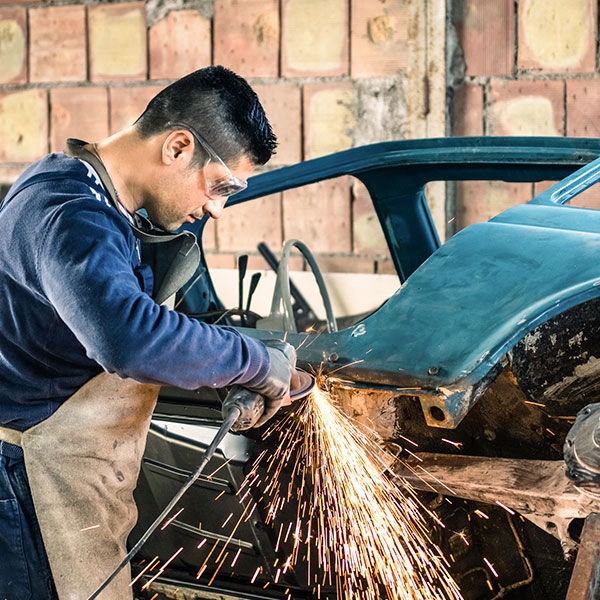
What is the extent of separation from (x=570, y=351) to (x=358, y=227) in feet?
12.7

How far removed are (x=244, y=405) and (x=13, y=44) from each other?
5825mm

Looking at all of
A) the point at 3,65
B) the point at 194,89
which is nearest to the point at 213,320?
the point at 194,89

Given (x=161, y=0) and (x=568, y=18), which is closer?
(x=568, y=18)

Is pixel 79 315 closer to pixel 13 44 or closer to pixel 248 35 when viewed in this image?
pixel 248 35

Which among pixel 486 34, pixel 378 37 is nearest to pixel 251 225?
pixel 378 37

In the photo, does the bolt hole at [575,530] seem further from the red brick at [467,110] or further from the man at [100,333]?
the red brick at [467,110]

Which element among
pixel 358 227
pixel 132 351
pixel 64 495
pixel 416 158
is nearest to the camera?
pixel 132 351

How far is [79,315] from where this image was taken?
1.51 metres

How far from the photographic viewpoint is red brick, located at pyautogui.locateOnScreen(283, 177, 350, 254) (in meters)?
5.86

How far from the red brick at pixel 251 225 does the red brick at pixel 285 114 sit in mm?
338

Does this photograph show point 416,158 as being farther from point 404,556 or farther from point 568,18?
point 568,18

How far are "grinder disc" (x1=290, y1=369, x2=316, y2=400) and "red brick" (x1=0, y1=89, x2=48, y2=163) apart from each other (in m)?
5.35

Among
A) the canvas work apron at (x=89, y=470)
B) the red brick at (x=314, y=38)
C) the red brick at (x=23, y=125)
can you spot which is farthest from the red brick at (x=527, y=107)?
the canvas work apron at (x=89, y=470)

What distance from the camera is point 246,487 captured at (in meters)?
2.31
